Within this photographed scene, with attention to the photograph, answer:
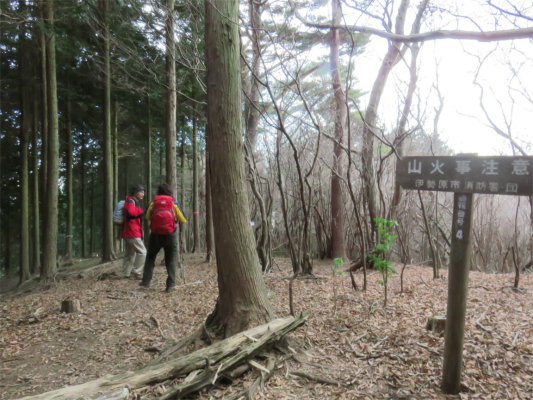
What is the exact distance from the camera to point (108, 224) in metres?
10.5

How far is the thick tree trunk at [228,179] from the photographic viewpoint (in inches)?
140

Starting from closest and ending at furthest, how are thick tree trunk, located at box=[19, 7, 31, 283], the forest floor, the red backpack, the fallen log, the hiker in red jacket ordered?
the fallen log → the forest floor → the red backpack → the hiker in red jacket → thick tree trunk, located at box=[19, 7, 31, 283]

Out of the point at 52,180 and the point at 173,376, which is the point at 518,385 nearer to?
the point at 173,376

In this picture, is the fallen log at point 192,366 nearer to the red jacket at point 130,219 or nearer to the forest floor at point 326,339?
the forest floor at point 326,339

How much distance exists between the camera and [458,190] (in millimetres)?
2553

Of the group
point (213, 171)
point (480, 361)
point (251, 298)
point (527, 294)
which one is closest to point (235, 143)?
point (213, 171)

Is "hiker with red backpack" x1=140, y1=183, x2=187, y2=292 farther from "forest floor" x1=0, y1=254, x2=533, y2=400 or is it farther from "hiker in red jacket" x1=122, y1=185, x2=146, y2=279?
"hiker in red jacket" x1=122, y1=185, x2=146, y2=279

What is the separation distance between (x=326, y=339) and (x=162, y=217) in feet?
11.9

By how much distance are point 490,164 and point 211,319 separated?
312 cm

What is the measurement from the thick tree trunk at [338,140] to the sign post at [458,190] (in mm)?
4117

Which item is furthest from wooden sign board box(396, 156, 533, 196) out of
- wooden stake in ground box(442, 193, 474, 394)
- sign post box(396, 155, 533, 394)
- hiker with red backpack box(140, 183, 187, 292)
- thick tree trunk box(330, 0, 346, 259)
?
hiker with red backpack box(140, 183, 187, 292)

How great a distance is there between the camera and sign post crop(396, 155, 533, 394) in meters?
2.43

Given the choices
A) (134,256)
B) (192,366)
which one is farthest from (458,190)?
(134,256)

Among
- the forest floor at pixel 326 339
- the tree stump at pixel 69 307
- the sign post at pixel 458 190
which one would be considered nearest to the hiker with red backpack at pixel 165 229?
the forest floor at pixel 326 339
